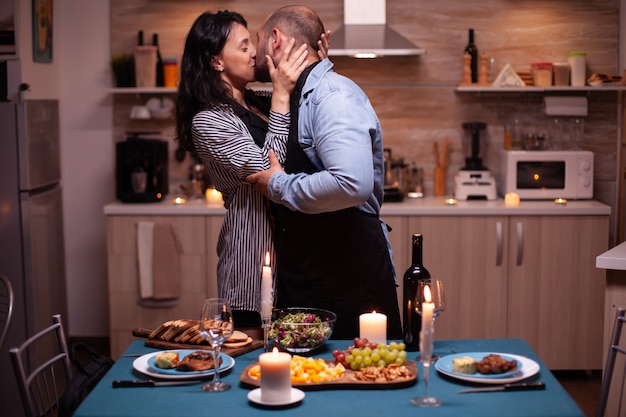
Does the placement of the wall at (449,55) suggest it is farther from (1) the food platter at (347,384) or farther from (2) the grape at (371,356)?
(1) the food platter at (347,384)

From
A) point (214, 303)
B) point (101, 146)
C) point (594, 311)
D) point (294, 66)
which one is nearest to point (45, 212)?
point (101, 146)

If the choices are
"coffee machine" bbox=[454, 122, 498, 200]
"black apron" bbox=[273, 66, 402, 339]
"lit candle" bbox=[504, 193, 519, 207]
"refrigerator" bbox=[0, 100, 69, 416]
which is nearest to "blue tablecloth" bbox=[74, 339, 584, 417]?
"black apron" bbox=[273, 66, 402, 339]

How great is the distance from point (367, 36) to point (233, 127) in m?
2.32

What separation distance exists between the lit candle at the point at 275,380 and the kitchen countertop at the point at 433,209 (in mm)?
2693

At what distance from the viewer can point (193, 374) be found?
2043 millimetres

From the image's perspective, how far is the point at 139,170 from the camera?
4.70 meters

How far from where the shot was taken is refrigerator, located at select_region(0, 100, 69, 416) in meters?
3.91

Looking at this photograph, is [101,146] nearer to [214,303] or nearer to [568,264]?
[568,264]

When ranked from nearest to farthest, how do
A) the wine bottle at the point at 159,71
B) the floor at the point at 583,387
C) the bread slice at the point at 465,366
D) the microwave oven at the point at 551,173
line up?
the bread slice at the point at 465,366 → the floor at the point at 583,387 → the microwave oven at the point at 551,173 → the wine bottle at the point at 159,71

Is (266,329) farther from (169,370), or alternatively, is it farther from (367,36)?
(367,36)

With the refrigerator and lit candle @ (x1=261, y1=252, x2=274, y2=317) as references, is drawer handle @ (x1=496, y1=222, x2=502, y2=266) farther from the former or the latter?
lit candle @ (x1=261, y1=252, x2=274, y2=317)

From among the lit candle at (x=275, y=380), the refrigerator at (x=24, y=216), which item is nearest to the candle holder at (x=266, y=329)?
the lit candle at (x=275, y=380)

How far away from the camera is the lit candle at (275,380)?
1.86 meters

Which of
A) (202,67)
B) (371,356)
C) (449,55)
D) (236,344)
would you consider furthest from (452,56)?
(371,356)
